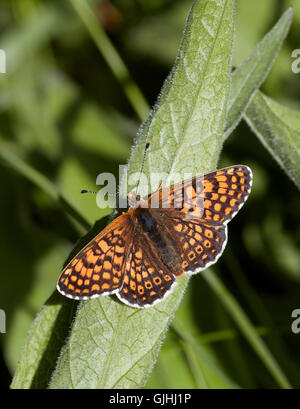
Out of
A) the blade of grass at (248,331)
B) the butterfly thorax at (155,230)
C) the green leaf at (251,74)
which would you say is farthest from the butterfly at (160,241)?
the blade of grass at (248,331)

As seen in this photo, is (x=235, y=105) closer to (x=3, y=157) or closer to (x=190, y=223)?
(x=190, y=223)

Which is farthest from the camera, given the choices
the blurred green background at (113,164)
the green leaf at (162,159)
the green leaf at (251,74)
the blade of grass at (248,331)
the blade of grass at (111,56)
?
the blade of grass at (111,56)

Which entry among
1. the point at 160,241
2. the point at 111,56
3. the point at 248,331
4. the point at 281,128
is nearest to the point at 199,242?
the point at 160,241

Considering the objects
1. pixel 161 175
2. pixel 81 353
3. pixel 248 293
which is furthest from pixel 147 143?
pixel 248 293

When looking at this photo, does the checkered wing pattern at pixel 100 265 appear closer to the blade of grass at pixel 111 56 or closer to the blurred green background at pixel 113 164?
the blurred green background at pixel 113 164

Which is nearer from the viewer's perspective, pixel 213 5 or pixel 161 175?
pixel 213 5
